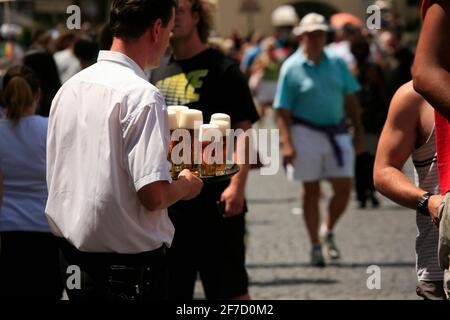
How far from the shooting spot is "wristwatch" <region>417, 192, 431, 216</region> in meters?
3.83

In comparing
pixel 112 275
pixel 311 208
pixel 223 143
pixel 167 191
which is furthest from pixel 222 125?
pixel 311 208

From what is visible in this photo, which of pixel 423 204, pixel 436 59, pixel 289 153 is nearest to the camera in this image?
pixel 436 59

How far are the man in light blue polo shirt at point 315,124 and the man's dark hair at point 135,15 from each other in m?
5.15

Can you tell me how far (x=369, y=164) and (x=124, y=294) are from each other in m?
8.58

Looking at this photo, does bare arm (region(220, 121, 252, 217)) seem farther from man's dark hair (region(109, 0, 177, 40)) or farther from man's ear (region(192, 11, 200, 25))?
man's dark hair (region(109, 0, 177, 40))

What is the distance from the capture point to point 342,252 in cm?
955

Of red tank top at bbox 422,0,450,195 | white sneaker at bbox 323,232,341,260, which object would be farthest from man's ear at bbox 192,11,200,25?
white sneaker at bbox 323,232,341,260

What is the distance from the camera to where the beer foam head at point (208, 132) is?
14.0 feet

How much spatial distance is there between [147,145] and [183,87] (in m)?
1.90

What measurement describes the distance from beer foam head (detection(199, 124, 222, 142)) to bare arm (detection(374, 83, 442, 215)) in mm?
643

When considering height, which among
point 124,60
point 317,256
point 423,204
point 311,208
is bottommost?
point 317,256

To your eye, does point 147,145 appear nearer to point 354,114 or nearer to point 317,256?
point 317,256

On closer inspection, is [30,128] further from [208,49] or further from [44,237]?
[208,49]

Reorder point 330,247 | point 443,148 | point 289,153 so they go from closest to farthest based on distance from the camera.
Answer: point 443,148, point 289,153, point 330,247
